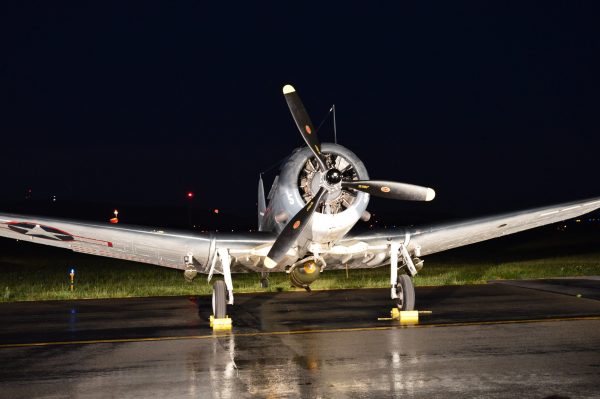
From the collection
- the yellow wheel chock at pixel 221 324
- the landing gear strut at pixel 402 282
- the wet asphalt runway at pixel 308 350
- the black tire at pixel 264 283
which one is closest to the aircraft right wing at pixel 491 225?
the landing gear strut at pixel 402 282

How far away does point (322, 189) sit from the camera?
13375 mm

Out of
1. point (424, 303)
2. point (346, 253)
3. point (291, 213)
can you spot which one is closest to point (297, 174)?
point (291, 213)

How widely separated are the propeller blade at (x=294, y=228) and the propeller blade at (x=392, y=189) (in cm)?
70

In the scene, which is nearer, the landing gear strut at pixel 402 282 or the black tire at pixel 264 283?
the landing gear strut at pixel 402 282

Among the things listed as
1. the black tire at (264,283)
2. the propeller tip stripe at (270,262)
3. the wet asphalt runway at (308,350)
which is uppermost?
the propeller tip stripe at (270,262)

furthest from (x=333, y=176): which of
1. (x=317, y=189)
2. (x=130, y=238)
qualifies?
(x=130, y=238)

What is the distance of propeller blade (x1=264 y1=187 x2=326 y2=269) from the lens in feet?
43.6

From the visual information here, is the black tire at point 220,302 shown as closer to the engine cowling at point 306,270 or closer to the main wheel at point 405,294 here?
the engine cowling at point 306,270

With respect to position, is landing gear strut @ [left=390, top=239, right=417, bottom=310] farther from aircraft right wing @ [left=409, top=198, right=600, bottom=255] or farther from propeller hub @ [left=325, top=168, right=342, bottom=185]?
propeller hub @ [left=325, top=168, right=342, bottom=185]

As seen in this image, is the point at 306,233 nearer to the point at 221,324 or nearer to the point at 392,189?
the point at 392,189

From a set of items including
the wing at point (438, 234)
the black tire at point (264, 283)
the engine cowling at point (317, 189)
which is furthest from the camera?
the black tire at point (264, 283)

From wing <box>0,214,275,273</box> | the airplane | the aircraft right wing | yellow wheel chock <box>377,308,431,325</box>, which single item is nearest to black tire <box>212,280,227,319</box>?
the airplane

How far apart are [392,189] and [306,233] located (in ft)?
6.54

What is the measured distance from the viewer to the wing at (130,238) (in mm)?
14539
